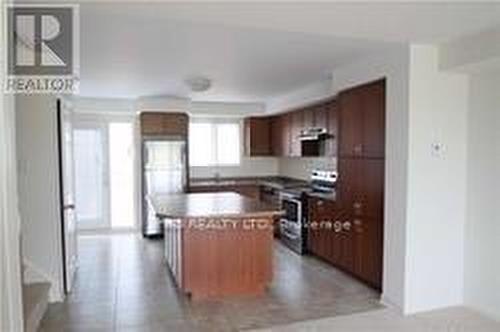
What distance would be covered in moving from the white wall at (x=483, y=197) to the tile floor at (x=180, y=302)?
941mm

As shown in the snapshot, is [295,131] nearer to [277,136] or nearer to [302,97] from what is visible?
[302,97]

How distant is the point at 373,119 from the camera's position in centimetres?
423

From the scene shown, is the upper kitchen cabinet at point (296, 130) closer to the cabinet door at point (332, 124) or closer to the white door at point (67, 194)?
the cabinet door at point (332, 124)

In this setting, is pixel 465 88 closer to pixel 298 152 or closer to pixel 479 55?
pixel 479 55

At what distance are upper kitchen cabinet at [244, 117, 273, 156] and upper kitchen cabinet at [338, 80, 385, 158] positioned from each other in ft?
10.3

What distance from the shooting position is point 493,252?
364 centimetres

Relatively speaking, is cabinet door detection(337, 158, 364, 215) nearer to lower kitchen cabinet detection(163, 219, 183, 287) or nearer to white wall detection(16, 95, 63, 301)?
lower kitchen cabinet detection(163, 219, 183, 287)

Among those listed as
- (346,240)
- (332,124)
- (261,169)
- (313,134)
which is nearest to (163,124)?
(261,169)

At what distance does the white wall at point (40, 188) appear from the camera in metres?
3.99

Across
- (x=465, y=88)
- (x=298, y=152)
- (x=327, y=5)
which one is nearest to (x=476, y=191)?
(x=465, y=88)

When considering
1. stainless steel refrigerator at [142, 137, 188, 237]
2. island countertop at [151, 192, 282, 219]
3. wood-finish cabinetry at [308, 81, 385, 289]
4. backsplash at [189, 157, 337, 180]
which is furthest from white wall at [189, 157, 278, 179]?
wood-finish cabinetry at [308, 81, 385, 289]

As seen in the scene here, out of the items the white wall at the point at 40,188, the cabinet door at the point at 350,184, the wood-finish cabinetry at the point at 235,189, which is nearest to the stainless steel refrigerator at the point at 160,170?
A: the wood-finish cabinetry at the point at 235,189

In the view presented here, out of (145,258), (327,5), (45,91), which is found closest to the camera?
(327,5)

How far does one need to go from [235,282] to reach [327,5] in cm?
286
